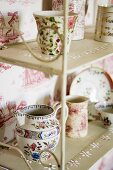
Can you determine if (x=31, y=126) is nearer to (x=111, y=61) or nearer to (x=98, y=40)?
(x=98, y=40)

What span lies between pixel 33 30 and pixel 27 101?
8.4 inches

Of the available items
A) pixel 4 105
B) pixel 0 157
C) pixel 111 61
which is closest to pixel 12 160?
pixel 0 157

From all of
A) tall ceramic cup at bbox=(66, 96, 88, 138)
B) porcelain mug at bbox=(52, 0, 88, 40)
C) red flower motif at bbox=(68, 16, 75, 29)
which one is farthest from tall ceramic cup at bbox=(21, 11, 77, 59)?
tall ceramic cup at bbox=(66, 96, 88, 138)

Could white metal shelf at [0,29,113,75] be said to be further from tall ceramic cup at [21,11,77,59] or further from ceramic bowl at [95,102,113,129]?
ceramic bowl at [95,102,113,129]

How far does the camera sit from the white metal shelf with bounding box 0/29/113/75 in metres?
0.66

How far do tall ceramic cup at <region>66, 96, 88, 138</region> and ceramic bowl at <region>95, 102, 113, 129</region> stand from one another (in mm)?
97

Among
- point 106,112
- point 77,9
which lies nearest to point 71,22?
point 77,9

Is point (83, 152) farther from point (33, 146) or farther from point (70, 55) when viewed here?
point (70, 55)

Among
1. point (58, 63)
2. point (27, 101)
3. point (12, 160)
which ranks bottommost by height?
point (12, 160)

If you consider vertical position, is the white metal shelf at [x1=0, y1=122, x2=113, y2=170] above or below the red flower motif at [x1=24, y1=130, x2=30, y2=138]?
below

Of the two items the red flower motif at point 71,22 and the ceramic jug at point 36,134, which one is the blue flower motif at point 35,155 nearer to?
the ceramic jug at point 36,134

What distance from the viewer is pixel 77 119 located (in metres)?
0.96

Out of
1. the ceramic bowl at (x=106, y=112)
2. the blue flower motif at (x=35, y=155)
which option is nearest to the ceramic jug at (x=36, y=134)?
the blue flower motif at (x=35, y=155)

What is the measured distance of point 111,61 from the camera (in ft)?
4.43
